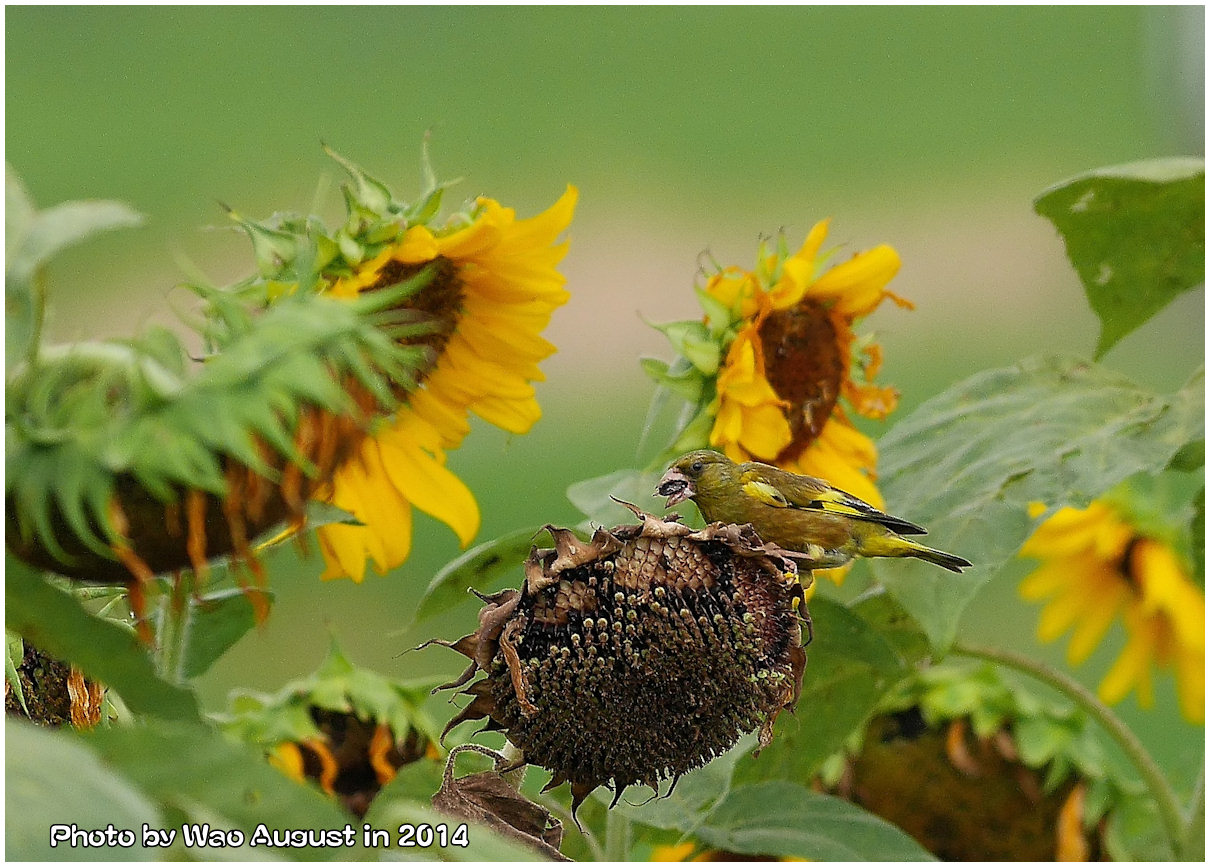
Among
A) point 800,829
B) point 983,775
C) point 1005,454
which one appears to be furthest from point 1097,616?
point 800,829

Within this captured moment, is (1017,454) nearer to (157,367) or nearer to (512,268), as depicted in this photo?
(512,268)

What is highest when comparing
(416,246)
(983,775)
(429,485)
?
(416,246)

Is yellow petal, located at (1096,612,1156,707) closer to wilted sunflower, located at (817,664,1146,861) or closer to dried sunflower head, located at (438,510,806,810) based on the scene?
wilted sunflower, located at (817,664,1146,861)

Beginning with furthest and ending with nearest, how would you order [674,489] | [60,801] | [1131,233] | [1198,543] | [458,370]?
[1198,543]
[1131,233]
[458,370]
[674,489]
[60,801]

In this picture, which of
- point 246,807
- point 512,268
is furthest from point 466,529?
point 246,807

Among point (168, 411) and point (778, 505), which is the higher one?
point (168, 411)

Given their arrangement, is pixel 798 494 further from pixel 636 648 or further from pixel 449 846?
pixel 449 846

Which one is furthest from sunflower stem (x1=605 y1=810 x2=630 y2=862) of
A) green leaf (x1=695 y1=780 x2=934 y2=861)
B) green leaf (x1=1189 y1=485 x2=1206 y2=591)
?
green leaf (x1=1189 y1=485 x2=1206 y2=591)
